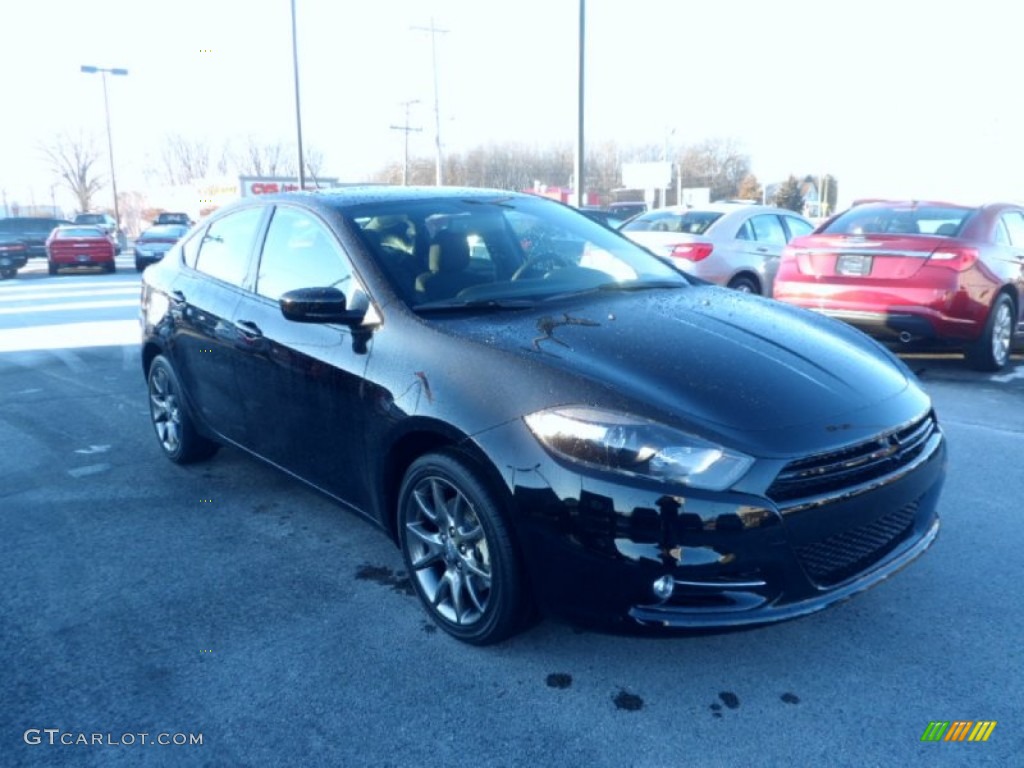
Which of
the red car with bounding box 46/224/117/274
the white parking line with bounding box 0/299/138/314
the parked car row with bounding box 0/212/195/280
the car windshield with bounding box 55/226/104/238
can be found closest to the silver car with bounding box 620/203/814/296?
the white parking line with bounding box 0/299/138/314

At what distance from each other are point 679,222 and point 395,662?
898 cm

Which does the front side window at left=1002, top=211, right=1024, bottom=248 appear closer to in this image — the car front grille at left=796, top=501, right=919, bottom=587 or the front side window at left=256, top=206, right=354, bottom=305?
the car front grille at left=796, top=501, right=919, bottom=587

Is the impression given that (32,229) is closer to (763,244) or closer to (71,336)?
(71,336)

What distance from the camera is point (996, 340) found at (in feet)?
24.9

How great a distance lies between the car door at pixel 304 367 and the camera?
3543 millimetres

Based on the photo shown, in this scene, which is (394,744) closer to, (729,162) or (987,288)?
(987,288)

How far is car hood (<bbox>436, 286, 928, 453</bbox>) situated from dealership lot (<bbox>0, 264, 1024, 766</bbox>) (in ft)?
2.67

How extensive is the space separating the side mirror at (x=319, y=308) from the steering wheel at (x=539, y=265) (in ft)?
2.57

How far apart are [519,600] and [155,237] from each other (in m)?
25.6

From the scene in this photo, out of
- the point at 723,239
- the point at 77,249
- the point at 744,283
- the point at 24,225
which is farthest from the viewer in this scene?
the point at 24,225

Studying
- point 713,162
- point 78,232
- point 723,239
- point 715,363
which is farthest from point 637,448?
point 713,162

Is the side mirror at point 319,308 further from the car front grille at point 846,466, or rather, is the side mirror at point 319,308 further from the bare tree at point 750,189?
the bare tree at point 750,189

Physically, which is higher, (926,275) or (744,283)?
(926,275)

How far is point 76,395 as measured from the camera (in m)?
7.46
